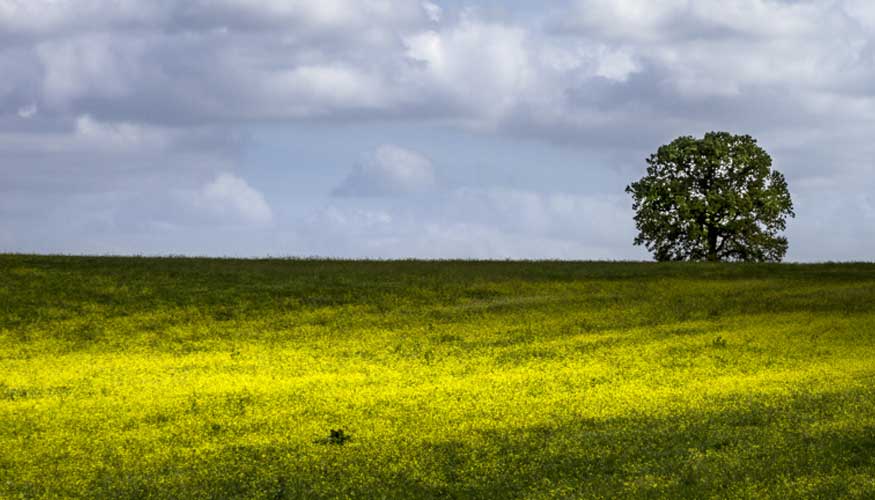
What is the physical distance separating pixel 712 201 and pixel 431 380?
4723 cm

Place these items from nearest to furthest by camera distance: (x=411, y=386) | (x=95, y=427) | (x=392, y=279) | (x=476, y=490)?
(x=476, y=490) < (x=95, y=427) < (x=411, y=386) < (x=392, y=279)

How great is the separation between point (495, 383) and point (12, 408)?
1324 cm

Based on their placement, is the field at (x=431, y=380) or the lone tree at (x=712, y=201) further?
the lone tree at (x=712, y=201)

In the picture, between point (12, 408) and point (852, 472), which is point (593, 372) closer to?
point (852, 472)

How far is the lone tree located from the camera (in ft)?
243

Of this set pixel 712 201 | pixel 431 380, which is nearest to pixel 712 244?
pixel 712 201

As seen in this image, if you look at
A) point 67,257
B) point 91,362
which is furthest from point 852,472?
point 67,257

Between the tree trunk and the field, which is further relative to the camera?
the tree trunk

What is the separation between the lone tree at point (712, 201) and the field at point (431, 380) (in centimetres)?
1444

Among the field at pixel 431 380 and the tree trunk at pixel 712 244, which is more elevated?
the tree trunk at pixel 712 244

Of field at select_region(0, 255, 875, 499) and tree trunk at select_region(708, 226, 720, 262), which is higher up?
tree trunk at select_region(708, 226, 720, 262)

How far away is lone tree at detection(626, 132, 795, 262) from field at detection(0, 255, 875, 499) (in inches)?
569

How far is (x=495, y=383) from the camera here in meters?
30.6

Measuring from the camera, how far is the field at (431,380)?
19.9m
